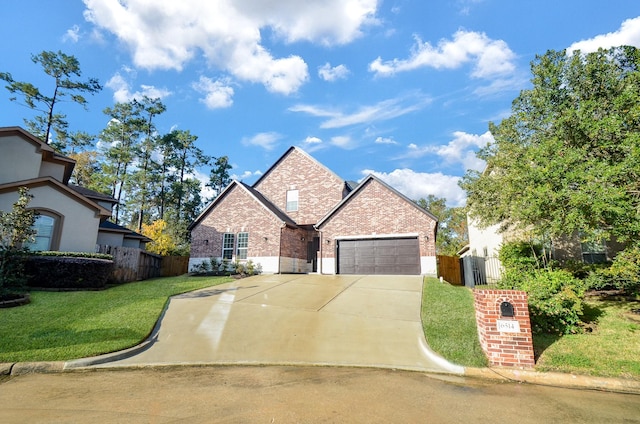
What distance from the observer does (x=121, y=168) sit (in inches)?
1330

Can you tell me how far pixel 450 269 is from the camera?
19.3 metres

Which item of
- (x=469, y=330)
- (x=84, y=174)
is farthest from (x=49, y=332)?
(x=84, y=174)

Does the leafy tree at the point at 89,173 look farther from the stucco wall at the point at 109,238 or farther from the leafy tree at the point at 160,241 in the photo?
the stucco wall at the point at 109,238

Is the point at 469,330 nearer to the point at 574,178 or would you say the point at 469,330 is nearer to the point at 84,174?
the point at 574,178

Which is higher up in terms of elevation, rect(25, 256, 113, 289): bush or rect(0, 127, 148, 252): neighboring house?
rect(0, 127, 148, 252): neighboring house

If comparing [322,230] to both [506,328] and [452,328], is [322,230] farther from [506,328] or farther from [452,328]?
[506,328]

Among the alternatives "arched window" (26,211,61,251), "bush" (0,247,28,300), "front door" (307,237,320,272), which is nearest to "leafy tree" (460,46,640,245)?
"front door" (307,237,320,272)

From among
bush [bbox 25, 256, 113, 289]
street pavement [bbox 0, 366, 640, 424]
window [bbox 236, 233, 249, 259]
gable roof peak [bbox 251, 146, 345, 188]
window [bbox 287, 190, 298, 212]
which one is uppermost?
gable roof peak [bbox 251, 146, 345, 188]

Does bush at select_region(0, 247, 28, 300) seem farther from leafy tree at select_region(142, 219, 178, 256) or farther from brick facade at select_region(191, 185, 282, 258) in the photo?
leafy tree at select_region(142, 219, 178, 256)

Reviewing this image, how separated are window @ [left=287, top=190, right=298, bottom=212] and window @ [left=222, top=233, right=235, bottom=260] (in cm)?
495

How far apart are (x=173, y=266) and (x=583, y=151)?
22709 millimetres

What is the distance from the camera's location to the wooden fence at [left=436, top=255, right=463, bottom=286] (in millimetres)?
18859

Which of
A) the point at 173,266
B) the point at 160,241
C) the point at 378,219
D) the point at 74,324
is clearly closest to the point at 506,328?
the point at 74,324

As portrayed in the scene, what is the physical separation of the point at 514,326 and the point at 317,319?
479 cm
